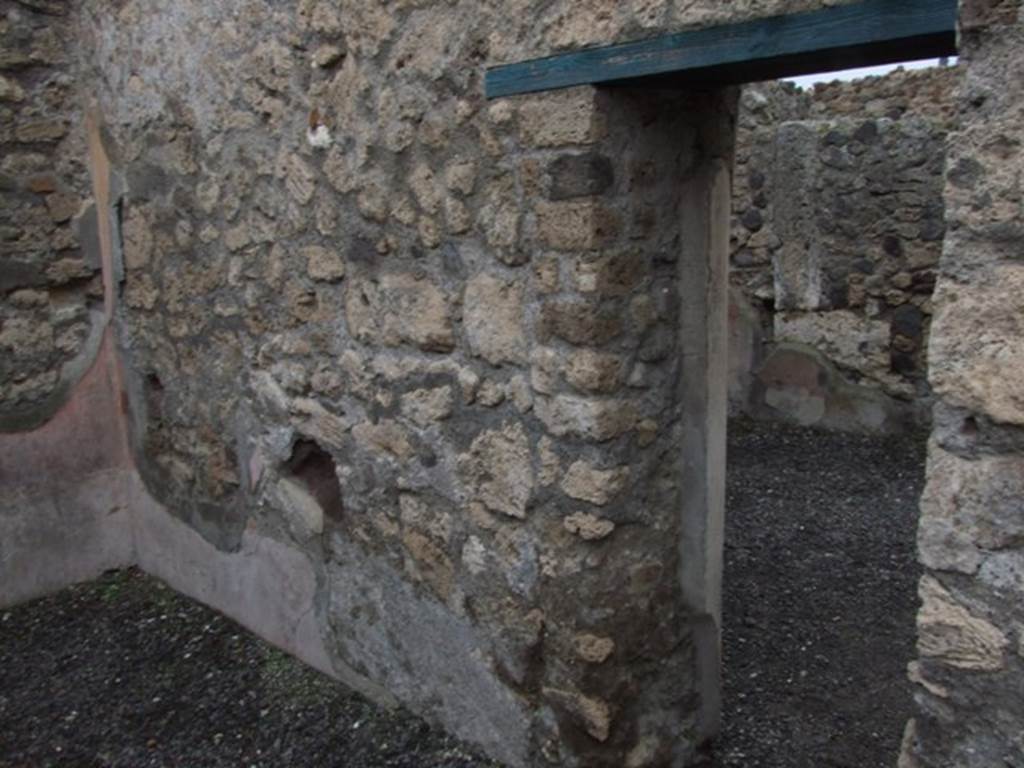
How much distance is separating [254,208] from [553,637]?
5.62 ft

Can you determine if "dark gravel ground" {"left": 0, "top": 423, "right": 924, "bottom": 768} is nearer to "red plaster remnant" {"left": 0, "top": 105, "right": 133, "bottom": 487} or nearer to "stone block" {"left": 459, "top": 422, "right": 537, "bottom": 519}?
"red plaster remnant" {"left": 0, "top": 105, "right": 133, "bottom": 487}

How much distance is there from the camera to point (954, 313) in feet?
4.65

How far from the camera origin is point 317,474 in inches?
131

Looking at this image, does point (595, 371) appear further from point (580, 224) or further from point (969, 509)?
point (969, 509)

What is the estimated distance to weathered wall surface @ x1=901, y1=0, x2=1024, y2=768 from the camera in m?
1.34

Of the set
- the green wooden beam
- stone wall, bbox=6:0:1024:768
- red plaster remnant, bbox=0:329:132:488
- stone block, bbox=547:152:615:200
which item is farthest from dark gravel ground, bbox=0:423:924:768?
the green wooden beam

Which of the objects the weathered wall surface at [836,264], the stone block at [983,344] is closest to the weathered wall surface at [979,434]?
the stone block at [983,344]

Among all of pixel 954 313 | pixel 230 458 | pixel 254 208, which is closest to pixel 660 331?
pixel 954 313

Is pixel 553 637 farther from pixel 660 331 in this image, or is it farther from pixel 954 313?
pixel 954 313

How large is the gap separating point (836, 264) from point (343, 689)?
381 cm

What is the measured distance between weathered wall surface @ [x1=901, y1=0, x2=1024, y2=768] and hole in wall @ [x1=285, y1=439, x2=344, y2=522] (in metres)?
2.13

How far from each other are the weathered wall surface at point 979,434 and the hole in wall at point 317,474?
213 centimetres

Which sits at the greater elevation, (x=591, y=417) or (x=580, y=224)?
(x=580, y=224)

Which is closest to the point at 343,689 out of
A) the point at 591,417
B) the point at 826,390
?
the point at 591,417
